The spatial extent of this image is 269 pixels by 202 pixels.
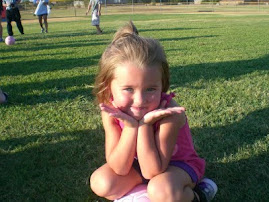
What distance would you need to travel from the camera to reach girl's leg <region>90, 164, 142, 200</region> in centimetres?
206

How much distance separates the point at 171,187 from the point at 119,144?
366mm

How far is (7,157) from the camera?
2816 millimetres

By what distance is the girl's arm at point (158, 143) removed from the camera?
1847 mm

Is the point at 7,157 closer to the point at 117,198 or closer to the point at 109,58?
the point at 117,198

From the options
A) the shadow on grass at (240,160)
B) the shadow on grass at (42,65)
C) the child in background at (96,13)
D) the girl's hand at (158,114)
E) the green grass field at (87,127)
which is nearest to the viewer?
the girl's hand at (158,114)

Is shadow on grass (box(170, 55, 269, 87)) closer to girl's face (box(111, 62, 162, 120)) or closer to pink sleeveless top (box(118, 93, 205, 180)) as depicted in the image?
pink sleeveless top (box(118, 93, 205, 180))

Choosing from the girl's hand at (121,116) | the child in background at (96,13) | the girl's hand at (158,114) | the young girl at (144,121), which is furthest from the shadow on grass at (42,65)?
the child in background at (96,13)

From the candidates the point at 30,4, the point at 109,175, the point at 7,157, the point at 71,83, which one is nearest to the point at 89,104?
the point at 71,83

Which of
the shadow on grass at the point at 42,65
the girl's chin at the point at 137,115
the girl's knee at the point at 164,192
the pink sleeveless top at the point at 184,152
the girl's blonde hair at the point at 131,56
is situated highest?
the girl's blonde hair at the point at 131,56

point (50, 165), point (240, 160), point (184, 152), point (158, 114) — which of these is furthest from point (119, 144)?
point (240, 160)

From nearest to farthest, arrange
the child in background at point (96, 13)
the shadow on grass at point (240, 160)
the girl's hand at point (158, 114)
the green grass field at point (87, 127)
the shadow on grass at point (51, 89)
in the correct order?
the girl's hand at point (158, 114)
the shadow on grass at point (240, 160)
the green grass field at point (87, 127)
the shadow on grass at point (51, 89)
the child in background at point (96, 13)

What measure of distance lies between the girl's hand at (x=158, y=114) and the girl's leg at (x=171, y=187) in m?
0.32

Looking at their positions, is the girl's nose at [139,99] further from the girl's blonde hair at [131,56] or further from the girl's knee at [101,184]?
the girl's knee at [101,184]

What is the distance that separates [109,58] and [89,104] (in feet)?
7.42
